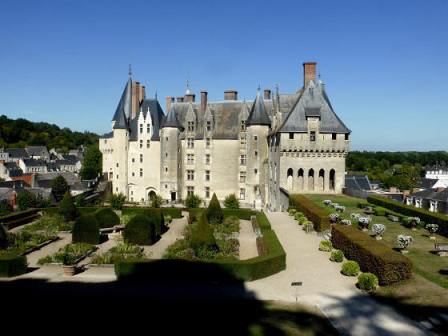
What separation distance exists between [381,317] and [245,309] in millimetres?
4145

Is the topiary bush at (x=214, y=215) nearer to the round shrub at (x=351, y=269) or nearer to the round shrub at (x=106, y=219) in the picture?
the round shrub at (x=106, y=219)

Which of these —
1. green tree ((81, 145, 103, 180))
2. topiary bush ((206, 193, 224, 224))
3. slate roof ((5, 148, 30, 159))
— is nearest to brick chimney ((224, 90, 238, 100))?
topiary bush ((206, 193, 224, 224))

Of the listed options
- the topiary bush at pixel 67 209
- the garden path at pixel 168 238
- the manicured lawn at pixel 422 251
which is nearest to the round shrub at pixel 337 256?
the manicured lawn at pixel 422 251

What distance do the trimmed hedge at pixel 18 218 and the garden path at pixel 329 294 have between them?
21033mm

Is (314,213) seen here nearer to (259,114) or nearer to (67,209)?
(67,209)

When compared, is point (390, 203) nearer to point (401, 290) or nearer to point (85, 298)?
point (401, 290)

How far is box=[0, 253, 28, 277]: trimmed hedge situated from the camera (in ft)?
60.4

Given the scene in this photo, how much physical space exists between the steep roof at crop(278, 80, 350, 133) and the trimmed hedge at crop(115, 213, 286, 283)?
1995cm

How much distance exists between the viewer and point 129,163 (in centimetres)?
4816

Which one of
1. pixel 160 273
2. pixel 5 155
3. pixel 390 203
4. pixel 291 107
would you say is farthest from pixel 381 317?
pixel 5 155

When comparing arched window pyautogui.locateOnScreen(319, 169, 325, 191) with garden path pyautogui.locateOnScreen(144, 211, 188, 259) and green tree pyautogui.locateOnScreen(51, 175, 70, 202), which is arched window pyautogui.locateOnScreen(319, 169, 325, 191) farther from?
green tree pyautogui.locateOnScreen(51, 175, 70, 202)

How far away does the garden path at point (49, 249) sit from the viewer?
71.7 feet

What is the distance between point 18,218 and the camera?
33.7 metres

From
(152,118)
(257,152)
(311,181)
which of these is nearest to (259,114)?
(257,152)
